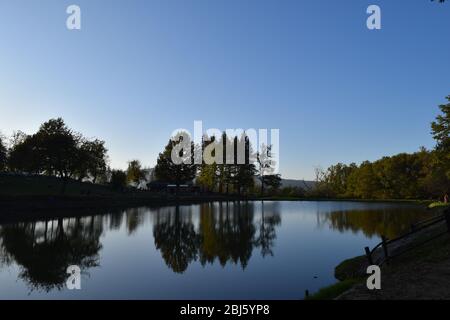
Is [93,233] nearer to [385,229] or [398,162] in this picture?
[385,229]

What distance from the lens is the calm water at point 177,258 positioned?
15750 millimetres

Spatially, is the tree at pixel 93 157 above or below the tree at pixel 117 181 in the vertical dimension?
above

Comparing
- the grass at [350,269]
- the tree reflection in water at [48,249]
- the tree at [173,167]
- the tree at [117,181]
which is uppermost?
the tree at [173,167]

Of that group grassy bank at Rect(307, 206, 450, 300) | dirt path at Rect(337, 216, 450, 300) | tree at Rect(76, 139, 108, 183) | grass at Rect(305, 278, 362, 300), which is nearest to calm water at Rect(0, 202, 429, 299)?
grass at Rect(305, 278, 362, 300)

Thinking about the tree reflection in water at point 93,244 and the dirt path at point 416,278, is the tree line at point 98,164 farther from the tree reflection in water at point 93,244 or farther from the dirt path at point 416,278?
the dirt path at point 416,278

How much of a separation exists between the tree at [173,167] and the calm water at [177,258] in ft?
205

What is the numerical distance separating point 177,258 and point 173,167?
258ft

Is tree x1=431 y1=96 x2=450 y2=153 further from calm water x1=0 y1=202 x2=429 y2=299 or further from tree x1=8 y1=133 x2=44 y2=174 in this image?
tree x1=8 y1=133 x2=44 y2=174

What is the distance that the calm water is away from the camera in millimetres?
15750

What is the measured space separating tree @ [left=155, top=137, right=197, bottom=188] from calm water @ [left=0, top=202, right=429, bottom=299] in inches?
2461

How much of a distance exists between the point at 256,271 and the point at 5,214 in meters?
38.9

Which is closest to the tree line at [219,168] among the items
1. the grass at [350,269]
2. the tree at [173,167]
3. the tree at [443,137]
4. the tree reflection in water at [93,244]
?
the tree at [173,167]

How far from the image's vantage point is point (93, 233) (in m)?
33.1
